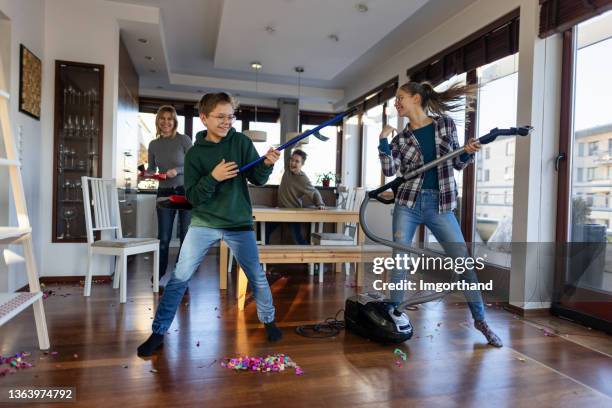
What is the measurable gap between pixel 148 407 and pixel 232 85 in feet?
18.7

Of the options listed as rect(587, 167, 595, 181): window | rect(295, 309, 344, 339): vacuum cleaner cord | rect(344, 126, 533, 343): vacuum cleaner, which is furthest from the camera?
rect(587, 167, 595, 181): window

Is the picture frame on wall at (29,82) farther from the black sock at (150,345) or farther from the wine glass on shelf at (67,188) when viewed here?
the black sock at (150,345)

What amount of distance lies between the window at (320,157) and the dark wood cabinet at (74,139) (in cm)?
418

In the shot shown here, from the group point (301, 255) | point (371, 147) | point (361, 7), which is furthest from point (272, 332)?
point (371, 147)

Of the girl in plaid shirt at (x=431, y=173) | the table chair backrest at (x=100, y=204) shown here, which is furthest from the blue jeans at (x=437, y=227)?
the table chair backrest at (x=100, y=204)

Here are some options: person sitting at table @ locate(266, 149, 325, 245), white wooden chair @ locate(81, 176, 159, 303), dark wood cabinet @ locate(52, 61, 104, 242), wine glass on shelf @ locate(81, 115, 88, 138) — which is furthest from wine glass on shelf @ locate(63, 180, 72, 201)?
person sitting at table @ locate(266, 149, 325, 245)

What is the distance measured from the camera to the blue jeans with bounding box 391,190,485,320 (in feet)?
7.05

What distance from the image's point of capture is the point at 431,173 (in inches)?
85.7

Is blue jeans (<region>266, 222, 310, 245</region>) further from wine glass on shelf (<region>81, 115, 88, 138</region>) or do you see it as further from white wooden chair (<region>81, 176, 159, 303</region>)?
wine glass on shelf (<region>81, 115, 88, 138</region>)

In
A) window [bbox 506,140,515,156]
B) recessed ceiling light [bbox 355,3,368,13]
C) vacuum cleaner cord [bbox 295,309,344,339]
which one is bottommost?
A: vacuum cleaner cord [bbox 295,309,344,339]

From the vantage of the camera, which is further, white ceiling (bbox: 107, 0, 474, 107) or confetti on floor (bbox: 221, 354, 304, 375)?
white ceiling (bbox: 107, 0, 474, 107)

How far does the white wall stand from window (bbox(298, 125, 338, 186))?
4614 millimetres

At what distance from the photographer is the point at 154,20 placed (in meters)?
3.95

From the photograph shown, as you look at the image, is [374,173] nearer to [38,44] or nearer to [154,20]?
[154,20]
